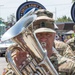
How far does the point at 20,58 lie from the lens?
114 inches

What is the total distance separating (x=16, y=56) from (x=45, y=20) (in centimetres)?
48

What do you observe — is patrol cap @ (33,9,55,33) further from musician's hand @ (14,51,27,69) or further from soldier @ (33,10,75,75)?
musician's hand @ (14,51,27,69)

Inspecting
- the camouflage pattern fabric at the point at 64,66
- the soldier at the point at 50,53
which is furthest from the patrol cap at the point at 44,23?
the camouflage pattern fabric at the point at 64,66

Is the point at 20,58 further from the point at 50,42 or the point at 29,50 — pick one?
the point at 50,42

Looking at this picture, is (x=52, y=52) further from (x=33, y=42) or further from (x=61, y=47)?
(x=61, y=47)

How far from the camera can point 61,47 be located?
16.6ft

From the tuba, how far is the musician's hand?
15mm

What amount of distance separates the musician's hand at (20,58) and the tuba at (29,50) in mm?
15

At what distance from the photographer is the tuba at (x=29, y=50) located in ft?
9.00

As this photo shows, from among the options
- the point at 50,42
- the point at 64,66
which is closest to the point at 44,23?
the point at 50,42

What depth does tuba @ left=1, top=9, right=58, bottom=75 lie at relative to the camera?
2744 millimetres

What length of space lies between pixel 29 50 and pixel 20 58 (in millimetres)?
159

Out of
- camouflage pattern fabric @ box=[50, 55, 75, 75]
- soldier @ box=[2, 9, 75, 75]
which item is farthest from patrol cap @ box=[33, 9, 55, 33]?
camouflage pattern fabric @ box=[50, 55, 75, 75]

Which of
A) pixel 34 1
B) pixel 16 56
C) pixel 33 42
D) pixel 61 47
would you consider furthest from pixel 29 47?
pixel 34 1
